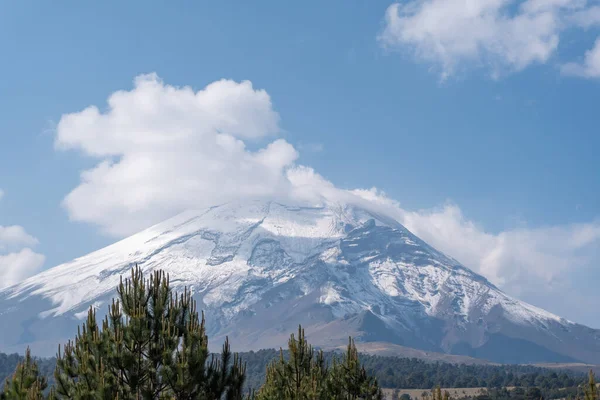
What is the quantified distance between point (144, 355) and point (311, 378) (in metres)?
11.3

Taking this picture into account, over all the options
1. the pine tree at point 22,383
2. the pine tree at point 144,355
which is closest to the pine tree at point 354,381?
the pine tree at point 144,355

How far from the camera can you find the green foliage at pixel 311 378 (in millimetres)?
37188

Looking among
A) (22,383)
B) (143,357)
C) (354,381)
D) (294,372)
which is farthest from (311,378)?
(22,383)

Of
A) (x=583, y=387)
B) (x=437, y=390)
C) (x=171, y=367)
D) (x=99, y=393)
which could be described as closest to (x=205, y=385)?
(x=171, y=367)

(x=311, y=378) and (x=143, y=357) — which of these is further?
(x=311, y=378)

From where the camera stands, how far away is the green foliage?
122ft

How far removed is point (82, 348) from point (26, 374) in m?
6.91

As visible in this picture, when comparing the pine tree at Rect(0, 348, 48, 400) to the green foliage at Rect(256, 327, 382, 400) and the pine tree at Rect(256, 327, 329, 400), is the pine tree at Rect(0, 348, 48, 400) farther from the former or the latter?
the green foliage at Rect(256, 327, 382, 400)

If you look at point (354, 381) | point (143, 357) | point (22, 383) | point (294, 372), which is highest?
point (143, 357)

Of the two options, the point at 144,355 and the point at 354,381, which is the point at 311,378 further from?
the point at 144,355

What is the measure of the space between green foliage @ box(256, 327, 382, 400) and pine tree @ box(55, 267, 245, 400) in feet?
27.8

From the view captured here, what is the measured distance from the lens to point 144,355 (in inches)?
1092

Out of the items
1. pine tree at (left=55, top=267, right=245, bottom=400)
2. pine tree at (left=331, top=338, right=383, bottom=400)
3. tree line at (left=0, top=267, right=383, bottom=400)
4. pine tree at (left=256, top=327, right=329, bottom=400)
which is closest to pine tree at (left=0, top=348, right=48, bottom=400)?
tree line at (left=0, top=267, right=383, bottom=400)

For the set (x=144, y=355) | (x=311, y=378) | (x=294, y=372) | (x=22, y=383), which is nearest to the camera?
(x=144, y=355)
